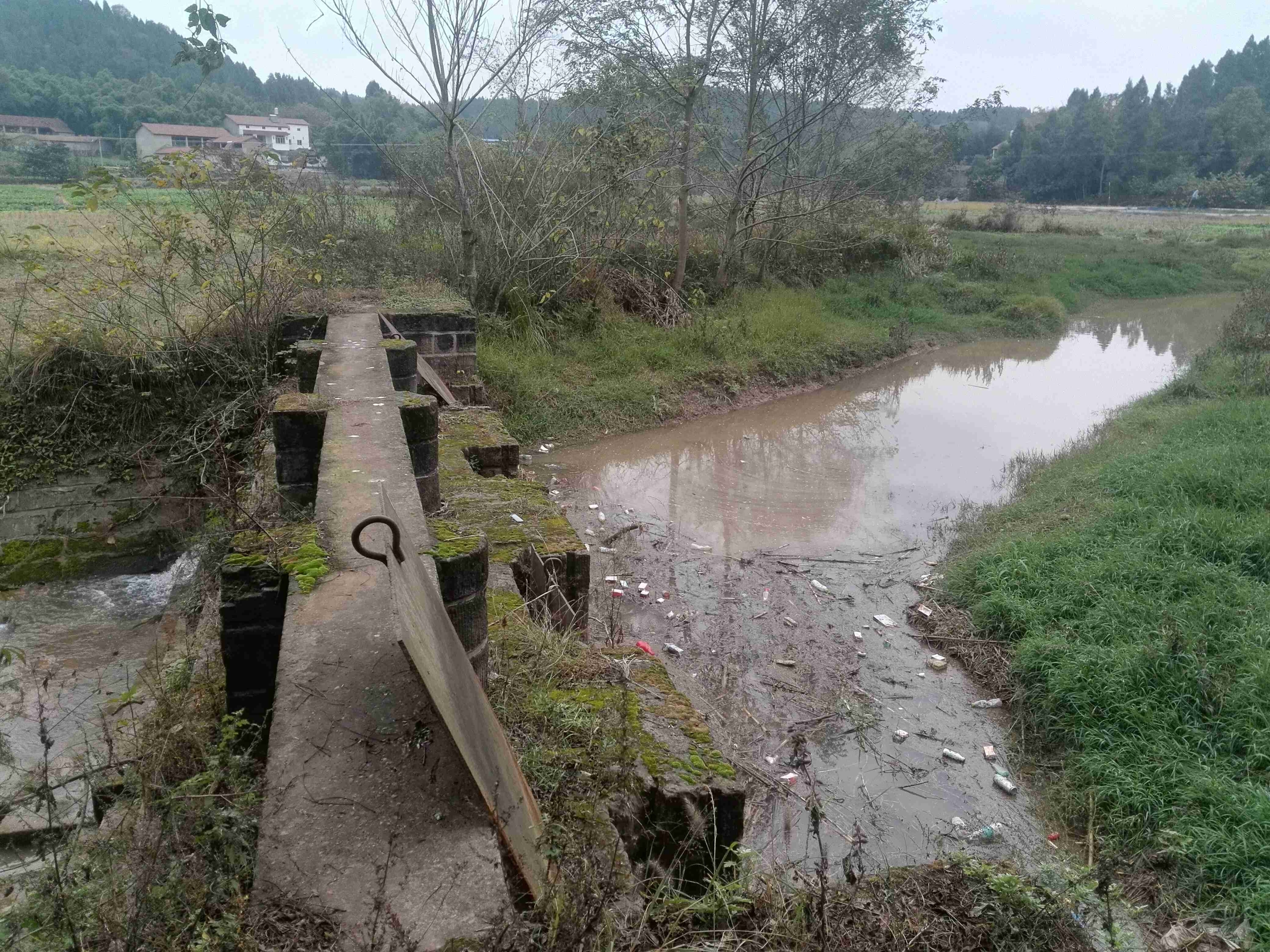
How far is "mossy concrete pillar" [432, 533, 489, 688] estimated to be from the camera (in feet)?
7.65

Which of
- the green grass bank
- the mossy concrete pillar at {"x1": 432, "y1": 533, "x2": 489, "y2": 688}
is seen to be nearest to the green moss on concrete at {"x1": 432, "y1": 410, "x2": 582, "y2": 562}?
the mossy concrete pillar at {"x1": 432, "y1": 533, "x2": 489, "y2": 688}

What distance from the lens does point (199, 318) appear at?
6434mm

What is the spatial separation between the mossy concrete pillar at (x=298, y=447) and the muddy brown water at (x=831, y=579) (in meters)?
2.04

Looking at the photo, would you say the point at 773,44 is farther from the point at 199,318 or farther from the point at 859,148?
the point at 199,318

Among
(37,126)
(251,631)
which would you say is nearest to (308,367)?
(251,631)

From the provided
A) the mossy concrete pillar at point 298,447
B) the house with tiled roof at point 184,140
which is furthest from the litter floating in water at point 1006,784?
the house with tiled roof at point 184,140

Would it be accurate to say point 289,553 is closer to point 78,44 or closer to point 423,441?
point 423,441

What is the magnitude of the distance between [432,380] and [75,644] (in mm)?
3122

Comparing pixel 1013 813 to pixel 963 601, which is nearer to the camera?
pixel 1013 813

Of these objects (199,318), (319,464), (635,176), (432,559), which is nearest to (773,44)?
Result: (635,176)

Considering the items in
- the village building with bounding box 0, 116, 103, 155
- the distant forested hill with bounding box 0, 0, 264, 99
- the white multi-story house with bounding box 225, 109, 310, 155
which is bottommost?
the village building with bounding box 0, 116, 103, 155

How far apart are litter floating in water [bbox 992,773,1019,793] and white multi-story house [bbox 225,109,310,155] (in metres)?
11.6

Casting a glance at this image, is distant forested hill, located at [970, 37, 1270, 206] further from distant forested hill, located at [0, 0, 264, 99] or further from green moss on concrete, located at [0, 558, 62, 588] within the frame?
green moss on concrete, located at [0, 558, 62, 588]

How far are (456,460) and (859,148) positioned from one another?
15545mm
